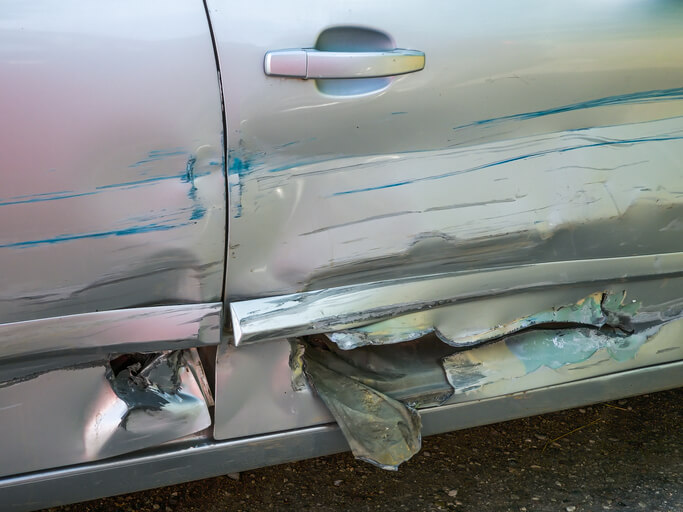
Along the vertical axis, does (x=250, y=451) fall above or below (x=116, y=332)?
below

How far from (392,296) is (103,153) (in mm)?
649

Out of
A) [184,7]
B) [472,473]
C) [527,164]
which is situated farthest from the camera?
[472,473]

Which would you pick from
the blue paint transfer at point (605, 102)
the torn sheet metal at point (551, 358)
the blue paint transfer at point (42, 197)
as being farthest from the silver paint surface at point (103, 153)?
the torn sheet metal at point (551, 358)

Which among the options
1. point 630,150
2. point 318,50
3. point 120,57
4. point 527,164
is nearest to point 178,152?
point 120,57

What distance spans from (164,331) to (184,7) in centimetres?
61

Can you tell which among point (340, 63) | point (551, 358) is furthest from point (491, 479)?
point (340, 63)

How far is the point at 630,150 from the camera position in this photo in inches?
63.5

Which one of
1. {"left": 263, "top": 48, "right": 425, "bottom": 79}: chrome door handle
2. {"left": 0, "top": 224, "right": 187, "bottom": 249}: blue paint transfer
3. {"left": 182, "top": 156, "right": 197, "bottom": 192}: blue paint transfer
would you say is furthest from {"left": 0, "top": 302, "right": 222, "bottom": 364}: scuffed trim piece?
{"left": 263, "top": 48, "right": 425, "bottom": 79}: chrome door handle

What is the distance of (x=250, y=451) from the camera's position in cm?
154

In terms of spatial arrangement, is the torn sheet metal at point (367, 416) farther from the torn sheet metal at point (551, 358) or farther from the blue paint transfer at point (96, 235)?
the blue paint transfer at point (96, 235)

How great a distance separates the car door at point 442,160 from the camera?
136cm

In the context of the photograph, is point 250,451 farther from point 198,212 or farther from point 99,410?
point 198,212

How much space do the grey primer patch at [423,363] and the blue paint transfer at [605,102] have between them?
0.46m

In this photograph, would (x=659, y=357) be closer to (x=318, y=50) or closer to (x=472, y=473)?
(x=472, y=473)
